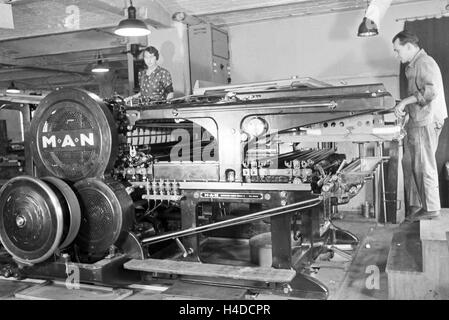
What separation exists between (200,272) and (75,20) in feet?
16.7

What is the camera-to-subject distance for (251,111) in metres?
3.26

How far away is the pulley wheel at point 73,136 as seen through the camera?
11.1 ft

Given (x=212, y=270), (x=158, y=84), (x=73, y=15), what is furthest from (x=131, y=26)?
(x=212, y=270)

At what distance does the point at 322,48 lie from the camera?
6.92m

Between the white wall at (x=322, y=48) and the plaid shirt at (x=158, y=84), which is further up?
the white wall at (x=322, y=48)

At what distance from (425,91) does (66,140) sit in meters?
2.95

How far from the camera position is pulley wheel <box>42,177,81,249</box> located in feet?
10.9

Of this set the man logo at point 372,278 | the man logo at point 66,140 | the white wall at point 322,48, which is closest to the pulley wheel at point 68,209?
the man logo at point 66,140

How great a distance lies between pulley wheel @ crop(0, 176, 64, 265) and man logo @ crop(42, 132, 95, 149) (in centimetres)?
34

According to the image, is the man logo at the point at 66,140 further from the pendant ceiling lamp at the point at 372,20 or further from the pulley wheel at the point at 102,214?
the pendant ceiling lamp at the point at 372,20

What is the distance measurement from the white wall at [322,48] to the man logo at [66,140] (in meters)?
4.02

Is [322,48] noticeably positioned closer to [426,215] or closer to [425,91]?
[425,91]

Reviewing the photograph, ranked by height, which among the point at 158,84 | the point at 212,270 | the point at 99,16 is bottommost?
the point at 212,270

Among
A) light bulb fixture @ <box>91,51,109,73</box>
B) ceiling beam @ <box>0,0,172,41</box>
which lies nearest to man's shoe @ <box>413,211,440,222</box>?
ceiling beam @ <box>0,0,172,41</box>
